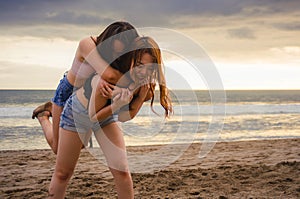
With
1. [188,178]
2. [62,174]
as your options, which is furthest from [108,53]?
[188,178]

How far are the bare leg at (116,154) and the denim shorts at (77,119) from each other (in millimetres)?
57

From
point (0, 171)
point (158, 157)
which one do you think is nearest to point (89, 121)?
point (0, 171)

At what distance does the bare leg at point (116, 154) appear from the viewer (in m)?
3.48

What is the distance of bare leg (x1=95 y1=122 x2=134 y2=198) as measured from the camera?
3.48 meters

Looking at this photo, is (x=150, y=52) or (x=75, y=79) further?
(x=75, y=79)

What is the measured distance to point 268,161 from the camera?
7.72 m

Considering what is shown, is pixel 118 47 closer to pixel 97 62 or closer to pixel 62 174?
pixel 97 62

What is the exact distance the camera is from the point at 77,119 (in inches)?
133

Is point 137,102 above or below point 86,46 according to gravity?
below

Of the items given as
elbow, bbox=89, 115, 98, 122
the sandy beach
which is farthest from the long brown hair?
the sandy beach

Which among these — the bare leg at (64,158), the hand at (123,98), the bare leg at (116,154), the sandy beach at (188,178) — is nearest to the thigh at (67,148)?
the bare leg at (64,158)

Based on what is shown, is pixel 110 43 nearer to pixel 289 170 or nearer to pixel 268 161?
pixel 289 170

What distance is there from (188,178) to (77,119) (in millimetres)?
3334

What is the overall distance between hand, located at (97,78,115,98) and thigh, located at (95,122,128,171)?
51 cm
